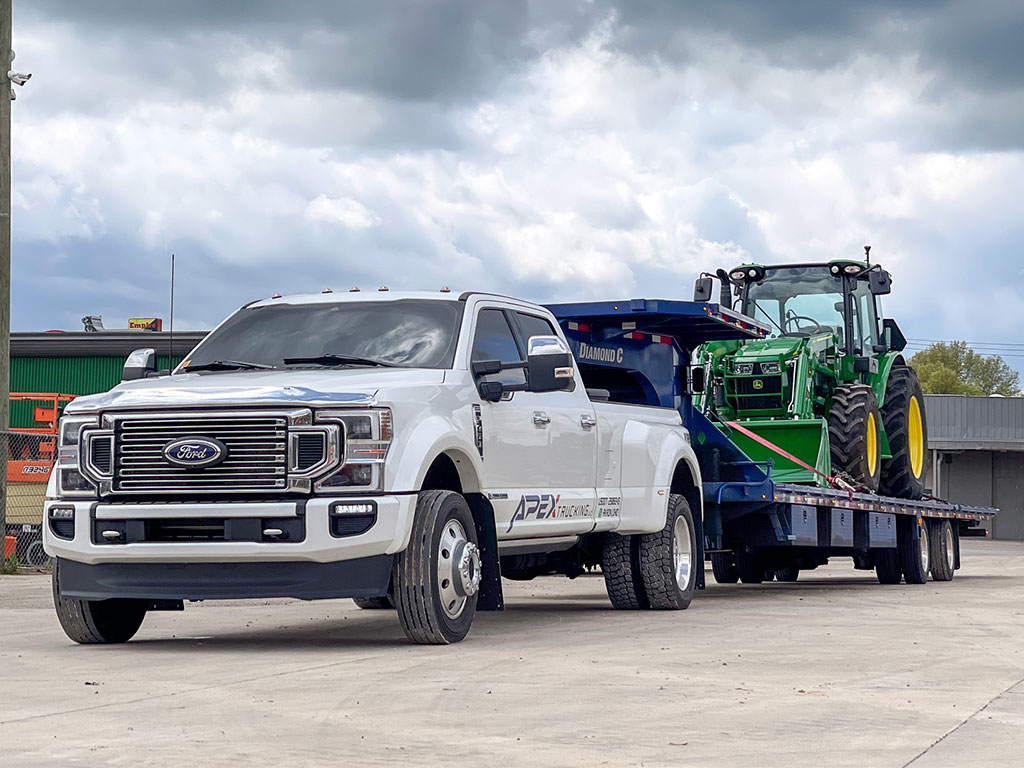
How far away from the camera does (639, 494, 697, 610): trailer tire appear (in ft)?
40.8

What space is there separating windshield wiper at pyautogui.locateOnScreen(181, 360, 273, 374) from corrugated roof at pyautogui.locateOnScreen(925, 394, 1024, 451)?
46.0m

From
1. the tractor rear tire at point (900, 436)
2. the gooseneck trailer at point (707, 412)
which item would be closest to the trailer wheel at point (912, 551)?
Answer: the tractor rear tire at point (900, 436)

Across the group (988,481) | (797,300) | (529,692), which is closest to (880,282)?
(797,300)

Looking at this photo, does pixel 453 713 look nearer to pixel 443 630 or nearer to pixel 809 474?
pixel 443 630

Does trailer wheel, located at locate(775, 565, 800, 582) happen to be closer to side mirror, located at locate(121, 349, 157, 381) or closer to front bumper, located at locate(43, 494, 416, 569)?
side mirror, located at locate(121, 349, 157, 381)

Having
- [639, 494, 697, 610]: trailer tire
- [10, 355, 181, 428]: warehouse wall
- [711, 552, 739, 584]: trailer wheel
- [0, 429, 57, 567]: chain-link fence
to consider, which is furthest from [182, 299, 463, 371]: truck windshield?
[10, 355, 181, 428]: warehouse wall

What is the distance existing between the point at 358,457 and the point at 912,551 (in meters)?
11.8

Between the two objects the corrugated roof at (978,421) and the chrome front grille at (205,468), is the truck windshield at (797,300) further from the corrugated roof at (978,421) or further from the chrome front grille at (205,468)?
the corrugated roof at (978,421)

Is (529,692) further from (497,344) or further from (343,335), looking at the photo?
(497,344)

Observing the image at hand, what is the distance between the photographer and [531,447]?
1048cm

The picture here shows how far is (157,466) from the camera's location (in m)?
8.88

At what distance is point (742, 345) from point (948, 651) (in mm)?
8052

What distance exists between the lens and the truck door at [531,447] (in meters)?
10.0

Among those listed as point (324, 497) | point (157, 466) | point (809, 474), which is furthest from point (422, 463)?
point (809, 474)
